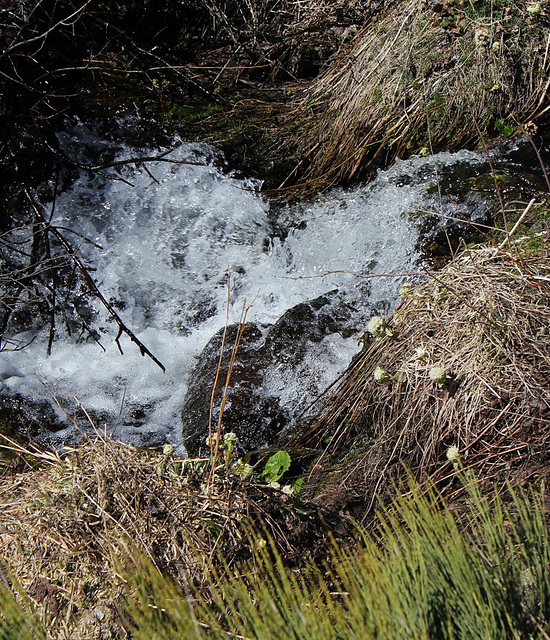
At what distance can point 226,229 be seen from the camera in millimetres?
4926

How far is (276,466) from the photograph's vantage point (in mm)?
2785

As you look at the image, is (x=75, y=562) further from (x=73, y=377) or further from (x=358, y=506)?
(x=73, y=377)

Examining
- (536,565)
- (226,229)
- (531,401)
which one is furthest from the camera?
(226,229)

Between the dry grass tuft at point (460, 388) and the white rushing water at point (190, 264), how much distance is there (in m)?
0.99

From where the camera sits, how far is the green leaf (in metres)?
2.74

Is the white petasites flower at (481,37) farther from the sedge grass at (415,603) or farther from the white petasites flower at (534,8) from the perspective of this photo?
the sedge grass at (415,603)

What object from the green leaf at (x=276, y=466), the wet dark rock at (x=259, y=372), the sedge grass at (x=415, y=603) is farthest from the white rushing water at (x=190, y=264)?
the sedge grass at (x=415, y=603)

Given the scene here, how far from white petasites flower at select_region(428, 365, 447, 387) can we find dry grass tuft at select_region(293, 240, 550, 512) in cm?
1

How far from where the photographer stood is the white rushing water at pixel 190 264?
411 cm

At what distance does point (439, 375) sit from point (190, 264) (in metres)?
2.84

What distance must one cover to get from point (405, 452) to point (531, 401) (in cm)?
50

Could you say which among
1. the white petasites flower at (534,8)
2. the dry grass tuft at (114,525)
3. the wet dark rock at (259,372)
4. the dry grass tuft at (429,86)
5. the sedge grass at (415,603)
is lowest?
the wet dark rock at (259,372)

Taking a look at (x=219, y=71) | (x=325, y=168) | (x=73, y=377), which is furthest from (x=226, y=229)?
(x=219, y=71)

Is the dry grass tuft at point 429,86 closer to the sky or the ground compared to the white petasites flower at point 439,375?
closer to the sky
